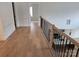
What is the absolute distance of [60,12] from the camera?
970 centimetres

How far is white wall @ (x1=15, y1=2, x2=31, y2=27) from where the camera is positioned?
7531 mm

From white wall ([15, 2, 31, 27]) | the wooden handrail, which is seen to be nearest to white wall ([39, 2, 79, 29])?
white wall ([15, 2, 31, 27])

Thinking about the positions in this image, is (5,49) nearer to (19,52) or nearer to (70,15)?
(19,52)

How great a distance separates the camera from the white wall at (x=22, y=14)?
297 inches

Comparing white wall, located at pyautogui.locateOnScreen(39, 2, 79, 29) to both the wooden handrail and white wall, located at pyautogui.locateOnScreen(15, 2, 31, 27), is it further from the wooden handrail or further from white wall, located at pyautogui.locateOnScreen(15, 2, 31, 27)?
the wooden handrail

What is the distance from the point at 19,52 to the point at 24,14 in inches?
187

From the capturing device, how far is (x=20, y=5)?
7512mm

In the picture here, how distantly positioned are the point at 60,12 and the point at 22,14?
13.0ft

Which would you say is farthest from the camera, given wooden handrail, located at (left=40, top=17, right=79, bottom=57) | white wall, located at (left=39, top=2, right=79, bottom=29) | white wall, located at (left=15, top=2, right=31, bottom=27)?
white wall, located at (left=39, top=2, right=79, bottom=29)

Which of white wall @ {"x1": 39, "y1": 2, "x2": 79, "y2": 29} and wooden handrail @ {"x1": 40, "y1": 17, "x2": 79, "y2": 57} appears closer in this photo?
wooden handrail @ {"x1": 40, "y1": 17, "x2": 79, "y2": 57}

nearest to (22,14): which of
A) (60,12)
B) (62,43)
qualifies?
(60,12)

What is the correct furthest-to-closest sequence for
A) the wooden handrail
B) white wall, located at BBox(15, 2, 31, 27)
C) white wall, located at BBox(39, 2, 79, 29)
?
white wall, located at BBox(39, 2, 79, 29) → white wall, located at BBox(15, 2, 31, 27) → the wooden handrail

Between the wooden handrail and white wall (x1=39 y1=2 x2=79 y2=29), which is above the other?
white wall (x1=39 y1=2 x2=79 y2=29)

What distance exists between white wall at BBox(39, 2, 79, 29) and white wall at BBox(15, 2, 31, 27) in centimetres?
225
